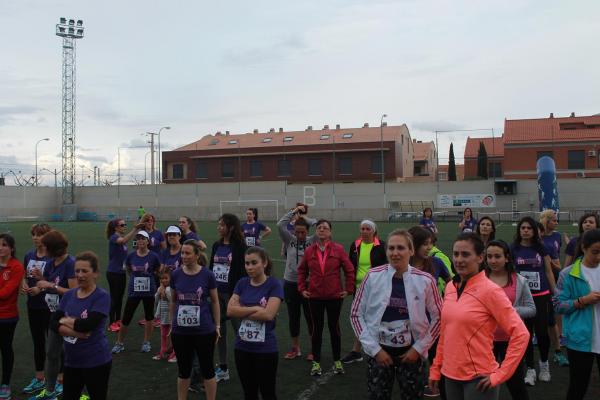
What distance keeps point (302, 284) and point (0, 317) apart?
352 centimetres

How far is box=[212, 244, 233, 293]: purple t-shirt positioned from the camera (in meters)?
6.80

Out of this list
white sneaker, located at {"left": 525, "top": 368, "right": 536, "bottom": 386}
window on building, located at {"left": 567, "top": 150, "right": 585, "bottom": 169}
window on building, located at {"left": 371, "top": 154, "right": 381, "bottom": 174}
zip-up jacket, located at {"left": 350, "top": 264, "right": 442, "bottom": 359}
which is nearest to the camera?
zip-up jacket, located at {"left": 350, "top": 264, "right": 442, "bottom": 359}

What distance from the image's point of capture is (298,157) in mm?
63469

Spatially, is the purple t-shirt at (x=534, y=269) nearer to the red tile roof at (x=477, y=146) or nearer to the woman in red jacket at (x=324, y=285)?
the woman in red jacket at (x=324, y=285)

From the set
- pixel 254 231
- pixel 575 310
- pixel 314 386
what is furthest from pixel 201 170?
pixel 575 310

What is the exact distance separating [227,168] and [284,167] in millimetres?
7228

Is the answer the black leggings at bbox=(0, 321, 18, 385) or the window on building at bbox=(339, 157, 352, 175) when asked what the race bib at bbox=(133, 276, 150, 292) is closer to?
the black leggings at bbox=(0, 321, 18, 385)

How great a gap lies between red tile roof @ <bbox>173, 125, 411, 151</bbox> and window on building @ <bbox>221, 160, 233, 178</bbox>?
81.2 inches

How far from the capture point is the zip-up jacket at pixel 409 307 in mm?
3824

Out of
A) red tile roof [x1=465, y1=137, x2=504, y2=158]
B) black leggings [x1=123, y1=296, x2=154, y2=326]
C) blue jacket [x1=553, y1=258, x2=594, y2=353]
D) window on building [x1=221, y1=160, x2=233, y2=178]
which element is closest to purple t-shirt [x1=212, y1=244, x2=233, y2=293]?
black leggings [x1=123, y1=296, x2=154, y2=326]

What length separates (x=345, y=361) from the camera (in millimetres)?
7273

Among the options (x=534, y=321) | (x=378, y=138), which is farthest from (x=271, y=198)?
(x=534, y=321)

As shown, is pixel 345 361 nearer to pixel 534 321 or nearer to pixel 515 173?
pixel 534 321

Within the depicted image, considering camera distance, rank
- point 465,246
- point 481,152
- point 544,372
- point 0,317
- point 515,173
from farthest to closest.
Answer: point 481,152 < point 515,173 < point 544,372 < point 0,317 < point 465,246
